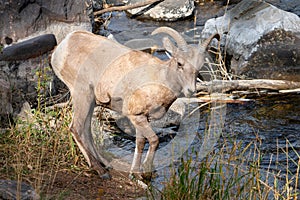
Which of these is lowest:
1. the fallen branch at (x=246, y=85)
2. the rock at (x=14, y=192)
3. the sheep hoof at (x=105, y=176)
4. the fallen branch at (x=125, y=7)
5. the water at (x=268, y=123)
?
the water at (x=268, y=123)

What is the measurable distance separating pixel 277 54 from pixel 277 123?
242 cm

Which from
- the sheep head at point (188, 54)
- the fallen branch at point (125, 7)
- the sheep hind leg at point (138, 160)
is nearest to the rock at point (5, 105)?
→ the sheep hind leg at point (138, 160)

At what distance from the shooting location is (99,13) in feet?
42.3

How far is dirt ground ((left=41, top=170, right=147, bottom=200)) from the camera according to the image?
5.18 m

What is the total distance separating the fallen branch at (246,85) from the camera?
8.93 m

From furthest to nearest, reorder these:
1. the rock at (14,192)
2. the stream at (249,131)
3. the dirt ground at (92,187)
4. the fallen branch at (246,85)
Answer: the fallen branch at (246,85) < the stream at (249,131) < the dirt ground at (92,187) < the rock at (14,192)

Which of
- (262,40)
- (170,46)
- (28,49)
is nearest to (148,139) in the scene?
(170,46)

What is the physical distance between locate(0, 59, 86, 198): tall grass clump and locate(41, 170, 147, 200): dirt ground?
13 cm

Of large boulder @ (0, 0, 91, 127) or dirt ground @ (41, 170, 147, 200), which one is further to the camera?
large boulder @ (0, 0, 91, 127)

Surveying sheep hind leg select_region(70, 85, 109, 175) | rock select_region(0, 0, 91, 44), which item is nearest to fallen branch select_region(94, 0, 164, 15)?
rock select_region(0, 0, 91, 44)

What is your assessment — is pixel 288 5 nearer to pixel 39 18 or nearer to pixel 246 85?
pixel 246 85

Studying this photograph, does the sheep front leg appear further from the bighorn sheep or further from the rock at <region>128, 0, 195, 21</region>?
the rock at <region>128, 0, 195, 21</region>

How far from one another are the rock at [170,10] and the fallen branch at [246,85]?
16.3ft

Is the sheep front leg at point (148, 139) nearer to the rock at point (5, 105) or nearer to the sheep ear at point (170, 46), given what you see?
the sheep ear at point (170, 46)
